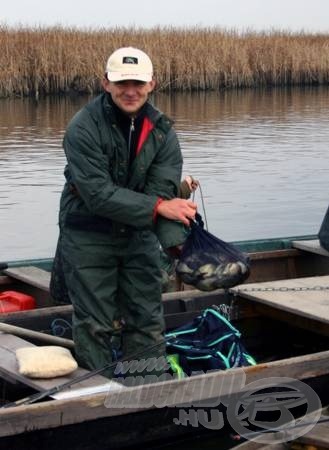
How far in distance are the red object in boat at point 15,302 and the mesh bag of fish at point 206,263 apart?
2.02 metres

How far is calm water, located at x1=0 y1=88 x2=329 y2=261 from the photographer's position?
46.4 ft

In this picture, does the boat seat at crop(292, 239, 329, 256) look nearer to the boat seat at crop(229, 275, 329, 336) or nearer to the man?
the boat seat at crop(229, 275, 329, 336)

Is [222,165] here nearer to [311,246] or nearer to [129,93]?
[311,246]

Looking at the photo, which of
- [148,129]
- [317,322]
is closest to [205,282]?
[148,129]

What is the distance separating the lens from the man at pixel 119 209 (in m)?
5.44

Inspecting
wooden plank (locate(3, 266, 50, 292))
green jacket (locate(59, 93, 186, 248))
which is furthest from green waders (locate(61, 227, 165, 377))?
wooden plank (locate(3, 266, 50, 292))

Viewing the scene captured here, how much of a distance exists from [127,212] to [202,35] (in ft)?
98.6

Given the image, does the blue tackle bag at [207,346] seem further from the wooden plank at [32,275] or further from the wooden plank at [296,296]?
the wooden plank at [32,275]

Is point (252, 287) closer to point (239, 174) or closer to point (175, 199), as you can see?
point (175, 199)

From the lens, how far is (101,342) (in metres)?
5.74

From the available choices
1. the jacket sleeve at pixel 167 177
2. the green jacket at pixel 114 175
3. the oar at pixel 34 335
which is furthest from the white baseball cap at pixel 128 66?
the oar at pixel 34 335

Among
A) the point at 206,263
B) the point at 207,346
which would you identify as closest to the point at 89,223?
the point at 206,263

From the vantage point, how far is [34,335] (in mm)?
6105

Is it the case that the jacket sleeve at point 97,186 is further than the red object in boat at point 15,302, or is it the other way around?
the red object in boat at point 15,302
